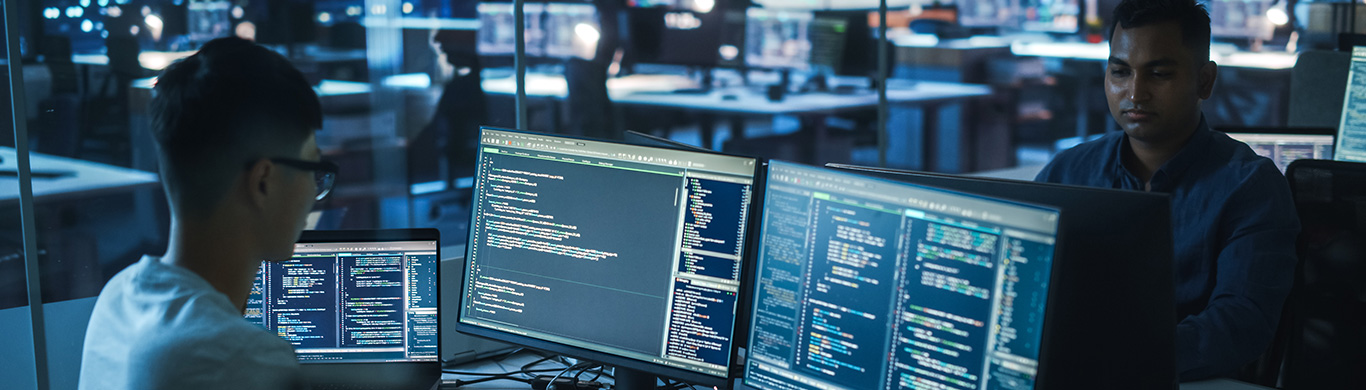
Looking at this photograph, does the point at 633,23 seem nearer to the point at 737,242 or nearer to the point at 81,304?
the point at 81,304

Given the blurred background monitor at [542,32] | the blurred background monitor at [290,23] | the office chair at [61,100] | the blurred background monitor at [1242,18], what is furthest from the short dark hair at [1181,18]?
the blurred background monitor at [1242,18]

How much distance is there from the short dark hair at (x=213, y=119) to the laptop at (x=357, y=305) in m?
0.62

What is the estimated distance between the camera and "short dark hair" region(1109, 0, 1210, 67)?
1792 mm

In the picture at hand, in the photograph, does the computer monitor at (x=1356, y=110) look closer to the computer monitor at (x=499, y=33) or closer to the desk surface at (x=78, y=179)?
the desk surface at (x=78, y=179)

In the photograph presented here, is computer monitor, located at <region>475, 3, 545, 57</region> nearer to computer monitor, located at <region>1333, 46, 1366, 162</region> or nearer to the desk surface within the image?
the desk surface

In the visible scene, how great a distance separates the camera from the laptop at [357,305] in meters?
1.66

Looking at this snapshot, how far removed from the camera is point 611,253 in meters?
1.50

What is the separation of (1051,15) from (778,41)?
9.30 ft

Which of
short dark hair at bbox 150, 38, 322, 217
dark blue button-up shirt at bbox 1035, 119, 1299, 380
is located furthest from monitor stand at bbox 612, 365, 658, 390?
dark blue button-up shirt at bbox 1035, 119, 1299, 380

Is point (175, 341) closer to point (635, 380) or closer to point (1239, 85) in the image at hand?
point (635, 380)

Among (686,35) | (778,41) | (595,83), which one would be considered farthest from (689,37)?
(595,83)

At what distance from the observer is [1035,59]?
29.1 ft

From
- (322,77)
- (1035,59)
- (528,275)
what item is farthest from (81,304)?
(1035,59)

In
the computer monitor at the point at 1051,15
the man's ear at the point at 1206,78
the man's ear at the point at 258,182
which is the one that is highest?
the computer monitor at the point at 1051,15
